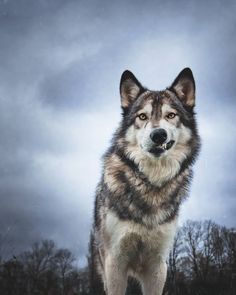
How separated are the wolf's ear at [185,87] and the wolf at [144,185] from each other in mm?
24

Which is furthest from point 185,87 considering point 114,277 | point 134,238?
point 114,277

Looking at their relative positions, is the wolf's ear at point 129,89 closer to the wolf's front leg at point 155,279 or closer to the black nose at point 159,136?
the black nose at point 159,136

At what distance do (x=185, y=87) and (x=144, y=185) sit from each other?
1.93 m

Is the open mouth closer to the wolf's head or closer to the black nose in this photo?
the wolf's head

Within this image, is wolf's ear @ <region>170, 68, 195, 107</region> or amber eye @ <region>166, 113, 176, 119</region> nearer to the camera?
amber eye @ <region>166, 113, 176, 119</region>

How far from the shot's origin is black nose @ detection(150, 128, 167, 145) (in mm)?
5734

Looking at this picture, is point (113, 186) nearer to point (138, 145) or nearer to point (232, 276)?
point (138, 145)

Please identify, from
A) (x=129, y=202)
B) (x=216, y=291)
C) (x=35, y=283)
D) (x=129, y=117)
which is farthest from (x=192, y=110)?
(x=216, y=291)

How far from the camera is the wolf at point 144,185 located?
5.90 m

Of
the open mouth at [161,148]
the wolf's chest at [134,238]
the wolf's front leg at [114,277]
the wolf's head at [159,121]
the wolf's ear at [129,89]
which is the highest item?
the wolf's ear at [129,89]

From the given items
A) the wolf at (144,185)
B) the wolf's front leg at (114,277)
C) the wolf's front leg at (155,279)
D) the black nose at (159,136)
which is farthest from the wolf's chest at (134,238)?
the black nose at (159,136)

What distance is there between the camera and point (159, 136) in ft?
18.9

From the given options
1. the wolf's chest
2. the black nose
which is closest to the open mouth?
the black nose

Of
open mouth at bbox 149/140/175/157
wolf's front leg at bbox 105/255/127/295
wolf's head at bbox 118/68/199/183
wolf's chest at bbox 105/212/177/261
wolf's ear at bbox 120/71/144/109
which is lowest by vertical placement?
wolf's front leg at bbox 105/255/127/295
